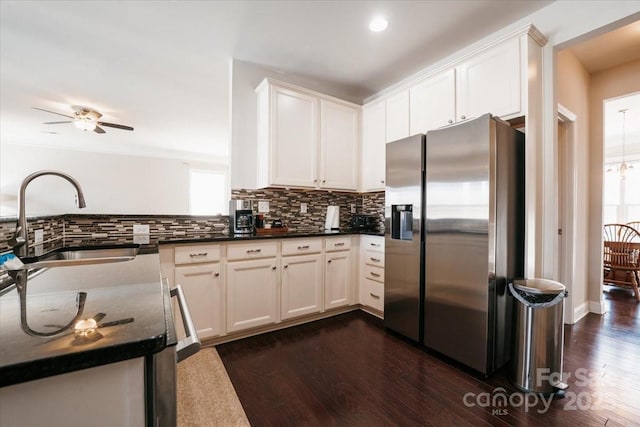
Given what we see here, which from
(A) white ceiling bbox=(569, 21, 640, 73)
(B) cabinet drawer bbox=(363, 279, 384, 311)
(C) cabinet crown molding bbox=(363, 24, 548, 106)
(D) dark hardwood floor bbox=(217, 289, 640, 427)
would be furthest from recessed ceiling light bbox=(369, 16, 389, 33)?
(D) dark hardwood floor bbox=(217, 289, 640, 427)

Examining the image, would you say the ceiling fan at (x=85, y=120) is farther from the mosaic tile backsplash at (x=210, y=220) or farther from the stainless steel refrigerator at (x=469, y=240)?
the stainless steel refrigerator at (x=469, y=240)

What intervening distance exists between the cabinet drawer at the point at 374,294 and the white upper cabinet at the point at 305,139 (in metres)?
1.10

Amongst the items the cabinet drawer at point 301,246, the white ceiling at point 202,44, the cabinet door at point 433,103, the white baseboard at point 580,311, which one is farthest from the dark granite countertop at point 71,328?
the white baseboard at point 580,311

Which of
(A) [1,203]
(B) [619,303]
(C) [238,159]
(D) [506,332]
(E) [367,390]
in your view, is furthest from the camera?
(A) [1,203]

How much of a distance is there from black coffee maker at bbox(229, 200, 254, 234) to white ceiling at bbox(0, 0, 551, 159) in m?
1.48

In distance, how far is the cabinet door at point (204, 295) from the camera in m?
2.12

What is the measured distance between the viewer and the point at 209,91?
3564 mm

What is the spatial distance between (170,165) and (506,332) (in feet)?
24.0

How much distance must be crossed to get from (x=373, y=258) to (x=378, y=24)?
2.09 metres

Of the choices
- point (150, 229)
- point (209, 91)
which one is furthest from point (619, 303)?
point (209, 91)

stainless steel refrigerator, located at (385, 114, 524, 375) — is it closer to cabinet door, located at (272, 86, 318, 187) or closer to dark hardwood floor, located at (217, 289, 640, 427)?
dark hardwood floor, located at (217, 289, 640, 427)

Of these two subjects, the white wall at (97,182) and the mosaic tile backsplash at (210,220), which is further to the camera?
the white wall at (97,182)

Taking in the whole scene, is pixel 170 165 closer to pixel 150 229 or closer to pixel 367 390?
pixel 150 229

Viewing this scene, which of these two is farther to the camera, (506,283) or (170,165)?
(170,165)
